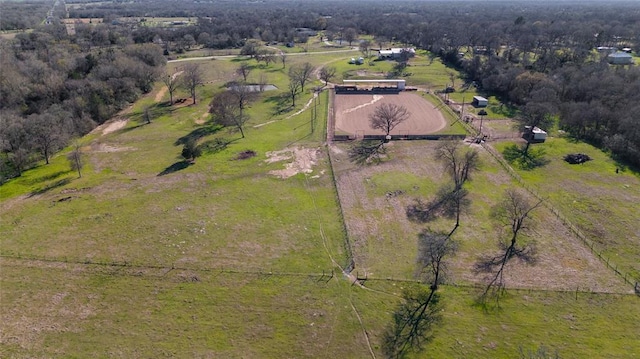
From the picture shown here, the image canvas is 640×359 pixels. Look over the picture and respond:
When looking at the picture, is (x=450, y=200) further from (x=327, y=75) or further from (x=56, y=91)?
(x=56, y=91)

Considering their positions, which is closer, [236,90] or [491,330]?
[491,330]

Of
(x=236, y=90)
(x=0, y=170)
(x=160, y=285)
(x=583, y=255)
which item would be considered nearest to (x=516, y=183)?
(x=583, y=255)

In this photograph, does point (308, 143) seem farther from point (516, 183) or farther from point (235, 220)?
point (516, 183)

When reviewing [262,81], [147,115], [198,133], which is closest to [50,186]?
[198,133]

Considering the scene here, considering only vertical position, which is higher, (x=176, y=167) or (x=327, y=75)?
(x=327, y=75)

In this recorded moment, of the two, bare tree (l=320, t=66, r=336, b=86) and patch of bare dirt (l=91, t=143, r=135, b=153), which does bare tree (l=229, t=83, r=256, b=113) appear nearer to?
patch of bare dirt (l=91, t=143, r=135, b=153)

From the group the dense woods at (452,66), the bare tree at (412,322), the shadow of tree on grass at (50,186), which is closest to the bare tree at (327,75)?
the dense woods at (452,66)
